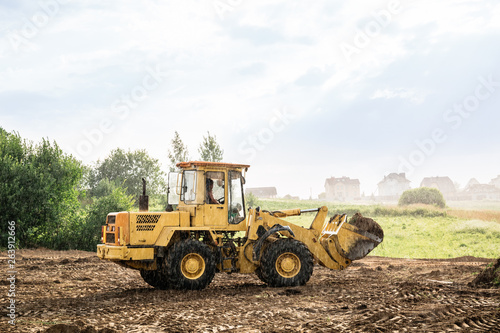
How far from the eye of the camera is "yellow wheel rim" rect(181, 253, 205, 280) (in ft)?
36.9

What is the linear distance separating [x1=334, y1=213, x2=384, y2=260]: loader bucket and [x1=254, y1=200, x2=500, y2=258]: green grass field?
669 cm

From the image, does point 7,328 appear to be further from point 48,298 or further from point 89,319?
point 48,298

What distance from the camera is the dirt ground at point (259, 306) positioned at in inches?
299

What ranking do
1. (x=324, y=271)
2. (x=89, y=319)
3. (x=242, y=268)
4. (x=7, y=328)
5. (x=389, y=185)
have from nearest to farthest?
(x=7, y=328)
(x=89, y=319)
(x=242, y=268)
(x=324, y=271)
(x=389, y=185)

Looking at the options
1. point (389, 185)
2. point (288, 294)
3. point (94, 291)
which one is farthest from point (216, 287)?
point (389, 185)

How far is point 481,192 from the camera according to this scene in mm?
98438

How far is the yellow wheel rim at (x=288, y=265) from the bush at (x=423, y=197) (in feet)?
140

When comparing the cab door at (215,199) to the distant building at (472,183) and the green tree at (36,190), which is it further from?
the distant building at (472,183)

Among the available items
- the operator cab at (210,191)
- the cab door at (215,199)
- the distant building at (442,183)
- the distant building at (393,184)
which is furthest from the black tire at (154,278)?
the distant building at (442,183)

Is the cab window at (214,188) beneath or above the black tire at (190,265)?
above

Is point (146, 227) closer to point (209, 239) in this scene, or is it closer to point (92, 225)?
point (209, 239)

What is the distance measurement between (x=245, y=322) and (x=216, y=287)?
14.6 ft

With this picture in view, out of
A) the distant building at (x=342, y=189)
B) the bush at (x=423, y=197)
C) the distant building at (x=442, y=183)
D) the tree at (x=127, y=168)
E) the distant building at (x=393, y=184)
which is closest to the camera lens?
the bush at (x=423, y=197)

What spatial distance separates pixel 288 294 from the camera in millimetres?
10992
